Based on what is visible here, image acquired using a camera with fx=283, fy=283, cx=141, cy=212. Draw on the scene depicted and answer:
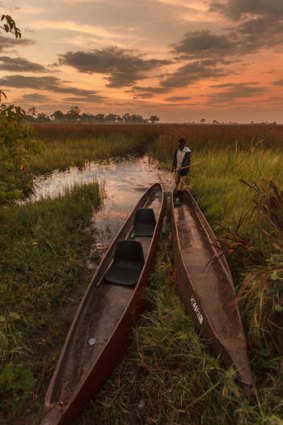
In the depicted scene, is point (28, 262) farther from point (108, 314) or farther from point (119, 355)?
point (119, 355)

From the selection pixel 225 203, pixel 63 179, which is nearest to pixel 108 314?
pixel 225 203

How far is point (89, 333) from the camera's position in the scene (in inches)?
169

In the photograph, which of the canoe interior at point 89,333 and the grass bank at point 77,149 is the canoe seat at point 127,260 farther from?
the grass bank at point 77,149

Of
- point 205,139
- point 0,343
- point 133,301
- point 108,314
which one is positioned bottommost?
point 0,343

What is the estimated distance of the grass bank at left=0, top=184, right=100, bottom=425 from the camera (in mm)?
3894

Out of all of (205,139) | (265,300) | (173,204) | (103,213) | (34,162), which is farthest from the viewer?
(205,139)

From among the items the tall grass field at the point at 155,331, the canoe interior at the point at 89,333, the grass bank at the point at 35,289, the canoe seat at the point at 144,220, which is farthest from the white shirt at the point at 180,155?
the canoe interior at the point at 89,333

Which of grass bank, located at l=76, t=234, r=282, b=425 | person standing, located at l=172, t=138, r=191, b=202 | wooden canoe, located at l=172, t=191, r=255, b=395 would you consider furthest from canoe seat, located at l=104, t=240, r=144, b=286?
person standing, located at l=172, t=138, r=191, b=202

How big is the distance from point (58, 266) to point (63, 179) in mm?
8880

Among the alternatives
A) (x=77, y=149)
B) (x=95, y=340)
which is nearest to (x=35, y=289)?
(x=95, y=340)

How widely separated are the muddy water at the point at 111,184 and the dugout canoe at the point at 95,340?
1.77 meters

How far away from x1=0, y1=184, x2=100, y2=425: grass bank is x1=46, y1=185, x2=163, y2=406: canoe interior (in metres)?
0.67

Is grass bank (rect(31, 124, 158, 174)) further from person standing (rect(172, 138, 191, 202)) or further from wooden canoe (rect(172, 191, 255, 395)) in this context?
wooden canoe (rect(172, 191, 255, 395))

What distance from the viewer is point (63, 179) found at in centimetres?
1467
